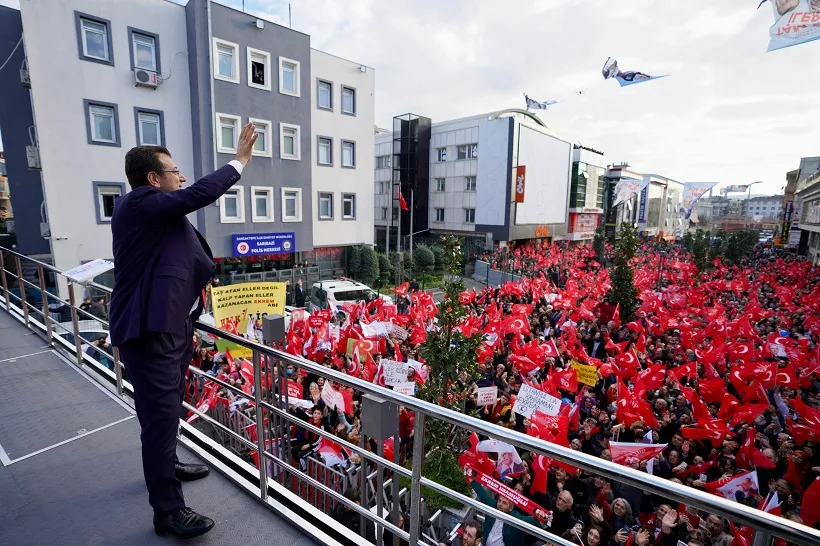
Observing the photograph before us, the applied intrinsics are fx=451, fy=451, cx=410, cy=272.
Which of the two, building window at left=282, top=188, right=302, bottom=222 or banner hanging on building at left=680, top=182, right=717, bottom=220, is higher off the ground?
banner hanging on building at left=680, top=182, right=717, bottom=220

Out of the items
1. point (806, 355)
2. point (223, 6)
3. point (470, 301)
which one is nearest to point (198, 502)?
point (806, 355)

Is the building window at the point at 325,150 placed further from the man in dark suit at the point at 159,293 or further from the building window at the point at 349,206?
the man in dark suit at the point at 159,293

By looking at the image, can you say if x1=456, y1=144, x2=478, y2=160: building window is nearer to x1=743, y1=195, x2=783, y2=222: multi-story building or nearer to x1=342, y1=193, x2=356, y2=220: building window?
x1=342, y1=193, x2=356, y2=220: building window

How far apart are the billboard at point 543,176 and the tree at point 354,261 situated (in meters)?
14.4

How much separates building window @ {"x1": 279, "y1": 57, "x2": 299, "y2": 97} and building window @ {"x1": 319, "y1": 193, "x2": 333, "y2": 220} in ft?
16.2

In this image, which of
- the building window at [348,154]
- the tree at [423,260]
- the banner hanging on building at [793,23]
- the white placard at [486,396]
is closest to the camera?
the white placard at [486,396]

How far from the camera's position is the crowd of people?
4383mm

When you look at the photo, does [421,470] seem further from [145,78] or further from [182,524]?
[145,78]

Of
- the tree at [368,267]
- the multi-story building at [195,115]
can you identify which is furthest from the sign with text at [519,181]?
the tree at [368,267]

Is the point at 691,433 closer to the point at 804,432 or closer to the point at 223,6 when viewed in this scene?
the point at 804,432

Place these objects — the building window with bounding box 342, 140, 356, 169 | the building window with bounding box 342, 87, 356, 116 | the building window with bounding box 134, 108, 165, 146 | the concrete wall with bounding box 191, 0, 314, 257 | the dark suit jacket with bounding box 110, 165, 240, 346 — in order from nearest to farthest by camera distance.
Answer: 1. the dark suit jacket with bounding box 110, 165, 240, 346
2. the building window with bounding box 134, 108, 165, 146
3. the concrete wall with bounding box 191, 0, 314, 257
4. the building window with bounding box 342, 87, 356, 116
5. the building window with bounding box 342, 140, 356, 169

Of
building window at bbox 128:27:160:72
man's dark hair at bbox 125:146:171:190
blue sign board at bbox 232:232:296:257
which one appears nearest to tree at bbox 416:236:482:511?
man's dark hair at bbox 125:146:171:190

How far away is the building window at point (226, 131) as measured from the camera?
18.5m

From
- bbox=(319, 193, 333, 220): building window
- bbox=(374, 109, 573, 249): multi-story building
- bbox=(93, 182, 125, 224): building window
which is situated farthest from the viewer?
bbox=(374, 109, 573, 249): multi-story building
